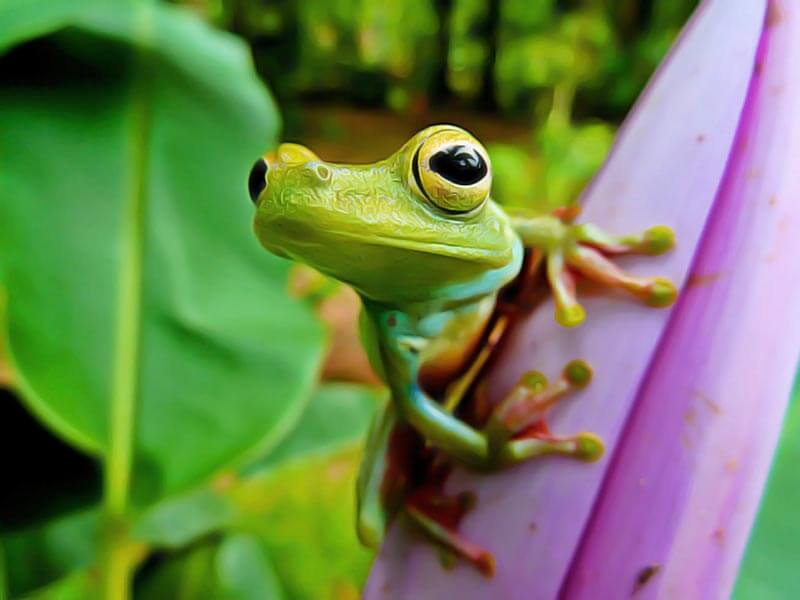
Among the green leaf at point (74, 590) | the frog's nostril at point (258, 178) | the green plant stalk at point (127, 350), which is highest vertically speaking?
the frog's nostril at point (258, 178)

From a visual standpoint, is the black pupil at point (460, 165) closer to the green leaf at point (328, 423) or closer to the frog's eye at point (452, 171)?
the frog's eye at point (452, 171)

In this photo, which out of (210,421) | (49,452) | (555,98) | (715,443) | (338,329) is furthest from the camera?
(555,98)

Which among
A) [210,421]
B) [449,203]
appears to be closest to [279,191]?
[449,203]

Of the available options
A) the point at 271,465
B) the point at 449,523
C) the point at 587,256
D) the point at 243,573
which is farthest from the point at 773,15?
the point at 271,465

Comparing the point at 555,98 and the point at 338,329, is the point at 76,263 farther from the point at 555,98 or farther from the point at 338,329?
the point at 555,98

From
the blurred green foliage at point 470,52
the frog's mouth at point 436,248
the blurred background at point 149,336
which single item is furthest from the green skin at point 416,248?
the blurred green foliage at point 470,52

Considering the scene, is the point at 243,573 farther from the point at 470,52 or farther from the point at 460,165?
the point at 470,52
